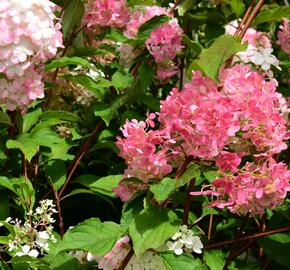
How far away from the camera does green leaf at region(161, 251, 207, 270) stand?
156 cm

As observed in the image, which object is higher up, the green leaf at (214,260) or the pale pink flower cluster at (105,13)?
the pale pink flower cluster at (105,13)

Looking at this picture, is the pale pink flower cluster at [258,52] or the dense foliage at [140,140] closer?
the dense foliage at [140,140]

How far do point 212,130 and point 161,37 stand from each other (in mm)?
760

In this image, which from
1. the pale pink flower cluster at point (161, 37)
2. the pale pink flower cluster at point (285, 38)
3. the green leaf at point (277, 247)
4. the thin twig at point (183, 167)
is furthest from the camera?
the pale pink flower cluster at point (285, 38)

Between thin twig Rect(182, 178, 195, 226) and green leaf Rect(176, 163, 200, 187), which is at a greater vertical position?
green leaf Rect(176, 163, 200, 187)

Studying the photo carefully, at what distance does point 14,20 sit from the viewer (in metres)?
1.63

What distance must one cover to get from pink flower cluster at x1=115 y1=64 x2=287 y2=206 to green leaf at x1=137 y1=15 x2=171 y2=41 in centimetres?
51

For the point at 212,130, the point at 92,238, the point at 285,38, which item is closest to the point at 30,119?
the point at 92,238

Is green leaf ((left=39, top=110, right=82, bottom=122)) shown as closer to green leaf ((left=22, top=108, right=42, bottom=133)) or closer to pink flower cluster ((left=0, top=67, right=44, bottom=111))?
green leaf ((left=22, top=108, right=42, bottom=133))

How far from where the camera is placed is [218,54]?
1713 millimetres

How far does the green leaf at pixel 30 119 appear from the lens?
6.65 ft

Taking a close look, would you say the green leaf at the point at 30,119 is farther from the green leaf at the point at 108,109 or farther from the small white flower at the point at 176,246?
the small white flower at the point at 176,246

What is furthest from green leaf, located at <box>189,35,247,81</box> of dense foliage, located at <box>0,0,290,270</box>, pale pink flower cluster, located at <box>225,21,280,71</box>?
pale pink flower cluster, located at <box>225,21,280,71</box>

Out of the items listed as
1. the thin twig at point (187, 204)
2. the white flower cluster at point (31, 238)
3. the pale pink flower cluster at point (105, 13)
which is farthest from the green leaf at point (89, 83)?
the thin twig at point (187, 204)
